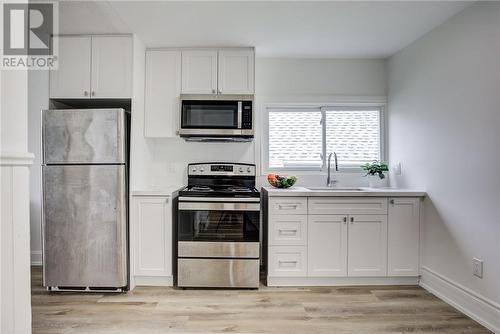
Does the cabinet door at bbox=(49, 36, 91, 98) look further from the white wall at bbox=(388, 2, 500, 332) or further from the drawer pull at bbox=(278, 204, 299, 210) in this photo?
the white wall at bbox=(388, 2, 500, 332)

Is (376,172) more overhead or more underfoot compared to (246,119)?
more underfoot

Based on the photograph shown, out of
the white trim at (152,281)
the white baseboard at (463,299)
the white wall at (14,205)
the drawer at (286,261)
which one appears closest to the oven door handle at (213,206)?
the drawer at (286,261)

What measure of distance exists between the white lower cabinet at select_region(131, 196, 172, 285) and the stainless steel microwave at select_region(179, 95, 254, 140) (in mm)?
753

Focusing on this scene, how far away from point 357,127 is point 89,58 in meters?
2.89

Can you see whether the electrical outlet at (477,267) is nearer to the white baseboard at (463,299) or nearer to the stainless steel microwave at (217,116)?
the white baseboard at (463,299)

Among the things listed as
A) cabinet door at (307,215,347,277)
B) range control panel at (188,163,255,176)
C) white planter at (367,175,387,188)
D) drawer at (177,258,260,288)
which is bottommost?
drawer at (177,258,260,288)

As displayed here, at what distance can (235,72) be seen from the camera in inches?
115

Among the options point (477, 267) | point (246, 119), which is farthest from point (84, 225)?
point (477, 267)

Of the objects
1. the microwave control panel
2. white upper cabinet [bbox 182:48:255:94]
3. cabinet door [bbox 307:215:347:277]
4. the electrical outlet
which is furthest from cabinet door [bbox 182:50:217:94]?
the electrical outlet

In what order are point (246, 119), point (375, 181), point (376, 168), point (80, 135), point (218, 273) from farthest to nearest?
point (375, 181), point (376, 168), point (246, 119), point (218, 273), point (80, 135)

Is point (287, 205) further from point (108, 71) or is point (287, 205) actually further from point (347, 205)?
point (108, 71)

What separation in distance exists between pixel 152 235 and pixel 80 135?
1.07m

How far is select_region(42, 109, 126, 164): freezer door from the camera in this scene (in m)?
2.46

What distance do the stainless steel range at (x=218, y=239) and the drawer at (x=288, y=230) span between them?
165 mm
